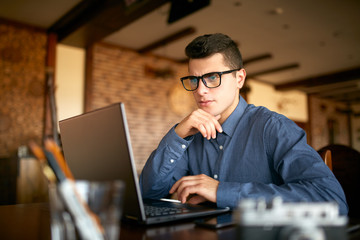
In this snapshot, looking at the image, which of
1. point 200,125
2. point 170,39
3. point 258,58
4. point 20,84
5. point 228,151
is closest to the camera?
point 200,125

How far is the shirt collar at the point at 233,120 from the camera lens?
1.40m

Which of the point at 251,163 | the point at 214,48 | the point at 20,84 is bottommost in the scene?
the point at 251,163

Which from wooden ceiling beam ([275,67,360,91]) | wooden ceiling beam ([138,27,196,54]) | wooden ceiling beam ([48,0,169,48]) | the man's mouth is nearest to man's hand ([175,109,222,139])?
the man's mouth

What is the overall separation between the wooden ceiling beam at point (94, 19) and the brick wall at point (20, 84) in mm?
432

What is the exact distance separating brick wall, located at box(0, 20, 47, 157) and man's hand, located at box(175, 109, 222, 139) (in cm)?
398

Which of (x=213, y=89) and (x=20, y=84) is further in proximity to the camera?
(x=20, y=84)

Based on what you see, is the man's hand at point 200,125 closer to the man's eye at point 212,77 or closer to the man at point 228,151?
the man at point 228,151

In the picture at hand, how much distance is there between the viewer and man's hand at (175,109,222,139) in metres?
1.22

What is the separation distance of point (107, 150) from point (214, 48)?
812mm

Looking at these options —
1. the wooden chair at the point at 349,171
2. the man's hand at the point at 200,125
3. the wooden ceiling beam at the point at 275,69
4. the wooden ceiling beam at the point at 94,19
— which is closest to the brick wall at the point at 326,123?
the wooden ceiling beam at the point at 275,69

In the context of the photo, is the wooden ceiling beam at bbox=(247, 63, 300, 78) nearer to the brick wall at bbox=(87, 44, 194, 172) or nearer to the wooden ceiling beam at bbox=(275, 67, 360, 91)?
the wooden ceiling beam at bbox=(275, 67, 360, 91)

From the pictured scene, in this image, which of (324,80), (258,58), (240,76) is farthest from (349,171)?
(324,80)

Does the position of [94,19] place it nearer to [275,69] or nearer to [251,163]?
[251,163]

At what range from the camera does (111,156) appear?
77 cm
